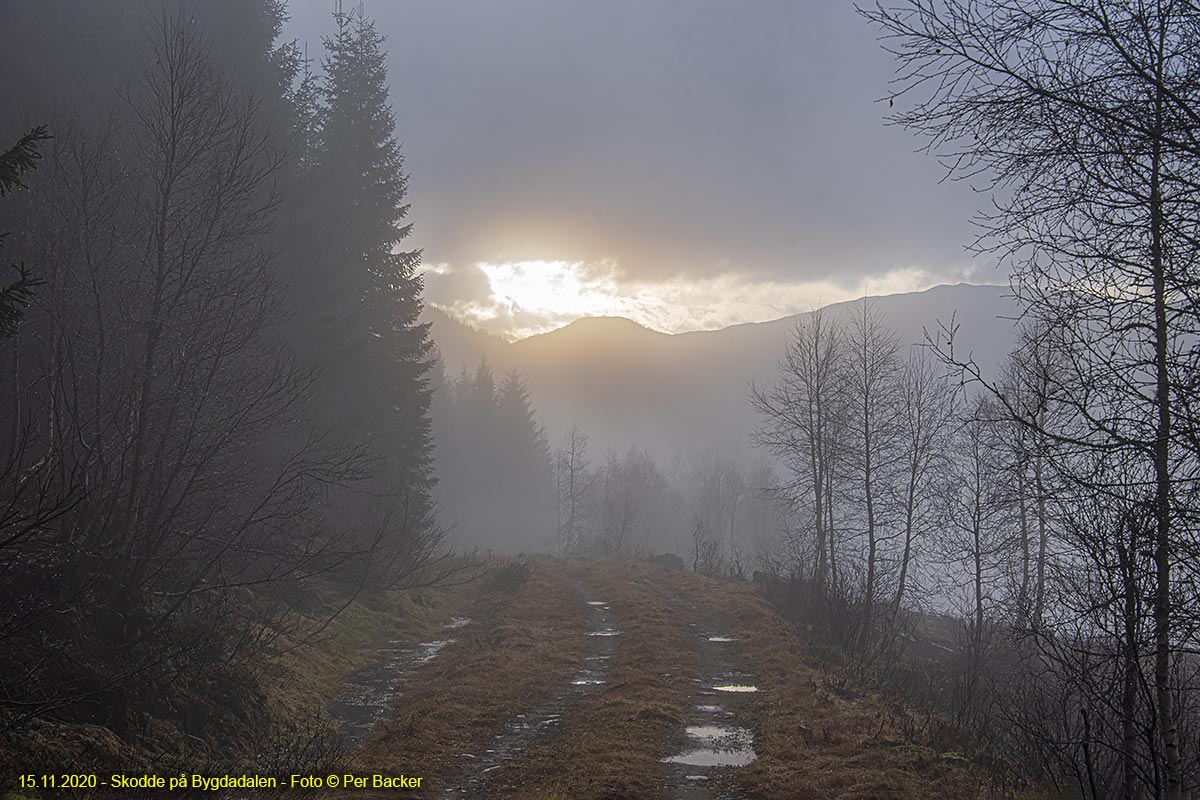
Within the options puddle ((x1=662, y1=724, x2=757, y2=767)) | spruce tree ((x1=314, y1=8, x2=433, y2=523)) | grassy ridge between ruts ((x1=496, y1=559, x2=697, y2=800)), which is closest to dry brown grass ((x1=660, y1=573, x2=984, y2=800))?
puddle ((x1=662, y1=724, x2=757, y2=767))

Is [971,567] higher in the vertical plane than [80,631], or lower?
lower

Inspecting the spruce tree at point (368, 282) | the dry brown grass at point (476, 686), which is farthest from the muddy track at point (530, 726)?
the spruce tree at point (368, 282)

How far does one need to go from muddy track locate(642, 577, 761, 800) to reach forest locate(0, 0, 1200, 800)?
0.08 meters

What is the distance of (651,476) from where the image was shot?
94.4 metres

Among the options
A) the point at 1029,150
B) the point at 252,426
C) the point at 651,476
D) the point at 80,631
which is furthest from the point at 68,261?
the point at 651,476

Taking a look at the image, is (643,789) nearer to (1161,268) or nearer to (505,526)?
(1161,268)

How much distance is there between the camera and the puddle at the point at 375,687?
1076cm

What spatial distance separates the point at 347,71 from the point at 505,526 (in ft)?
173

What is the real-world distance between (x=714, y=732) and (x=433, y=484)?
16.9 m

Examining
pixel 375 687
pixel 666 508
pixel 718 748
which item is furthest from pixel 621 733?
pixel 666 508

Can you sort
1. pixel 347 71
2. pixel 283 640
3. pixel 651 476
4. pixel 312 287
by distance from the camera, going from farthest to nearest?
pixel 651 476
pixel 347 71
pixel 312 287
pixel 283 640

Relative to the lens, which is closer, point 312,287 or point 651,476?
point 312,287

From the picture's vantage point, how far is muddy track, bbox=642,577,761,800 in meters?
7.89

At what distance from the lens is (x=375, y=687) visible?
13227mm
